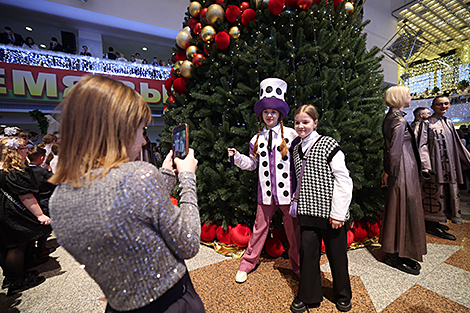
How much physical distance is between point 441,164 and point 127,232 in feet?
15.7

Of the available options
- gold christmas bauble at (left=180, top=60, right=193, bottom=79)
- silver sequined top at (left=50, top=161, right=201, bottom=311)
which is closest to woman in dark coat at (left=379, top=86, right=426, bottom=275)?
silver sequined top at (left=50, top=161, right=201, bottom=311)

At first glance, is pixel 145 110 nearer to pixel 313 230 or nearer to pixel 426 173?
pixel 313 230

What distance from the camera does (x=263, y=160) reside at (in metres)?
2.63

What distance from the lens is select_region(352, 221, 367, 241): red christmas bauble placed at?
128 inches

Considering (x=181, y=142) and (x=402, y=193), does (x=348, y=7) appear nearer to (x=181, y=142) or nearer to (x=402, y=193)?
(x=402, y=193)

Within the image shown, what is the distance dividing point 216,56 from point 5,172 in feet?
9.84

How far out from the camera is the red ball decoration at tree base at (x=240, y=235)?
3.13 meters

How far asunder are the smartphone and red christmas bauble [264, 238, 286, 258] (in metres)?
2.33

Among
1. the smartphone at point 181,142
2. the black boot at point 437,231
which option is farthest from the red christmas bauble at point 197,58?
the black boot at point 437,231

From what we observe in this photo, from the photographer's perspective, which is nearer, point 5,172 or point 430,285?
point 430,285

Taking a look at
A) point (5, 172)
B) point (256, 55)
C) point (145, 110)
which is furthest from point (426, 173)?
point (5, 172)

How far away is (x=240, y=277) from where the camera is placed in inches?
101

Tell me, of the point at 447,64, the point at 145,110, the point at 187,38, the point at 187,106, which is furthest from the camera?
the point at 447,64

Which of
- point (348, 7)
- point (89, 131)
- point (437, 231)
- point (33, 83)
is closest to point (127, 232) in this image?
point (89, 131)
